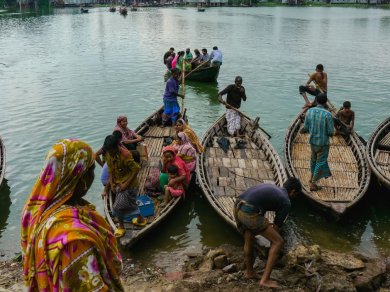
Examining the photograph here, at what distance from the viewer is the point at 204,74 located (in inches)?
709

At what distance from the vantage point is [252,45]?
104 feet

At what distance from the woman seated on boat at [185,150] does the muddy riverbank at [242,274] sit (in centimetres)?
216

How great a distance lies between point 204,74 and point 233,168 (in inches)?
409

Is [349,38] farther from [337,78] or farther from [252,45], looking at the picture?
[337,78]

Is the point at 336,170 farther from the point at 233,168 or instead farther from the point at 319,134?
the point at 233,168

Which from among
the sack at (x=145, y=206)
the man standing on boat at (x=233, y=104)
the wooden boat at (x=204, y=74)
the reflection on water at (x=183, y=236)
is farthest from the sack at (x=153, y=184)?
the wooden boat at (x=204, y=74)

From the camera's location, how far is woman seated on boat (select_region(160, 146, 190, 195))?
6.98 metres

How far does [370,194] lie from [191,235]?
3916mm

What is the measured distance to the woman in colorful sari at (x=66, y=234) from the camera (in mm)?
2006

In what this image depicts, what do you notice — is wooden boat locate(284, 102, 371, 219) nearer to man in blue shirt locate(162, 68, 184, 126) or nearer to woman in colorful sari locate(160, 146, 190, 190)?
woman in colorful sari locate(160, 146, 190, 190)

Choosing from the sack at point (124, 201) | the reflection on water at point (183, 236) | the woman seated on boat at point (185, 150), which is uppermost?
the woman seated on boat at point (185, 150)

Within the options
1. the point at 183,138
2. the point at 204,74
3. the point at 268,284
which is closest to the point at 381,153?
the point at 183,138

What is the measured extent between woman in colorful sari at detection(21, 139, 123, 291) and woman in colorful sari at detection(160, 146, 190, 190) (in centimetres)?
467

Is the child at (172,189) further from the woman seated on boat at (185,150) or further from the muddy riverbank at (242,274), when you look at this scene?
the muddy riverbank at (242,274)
